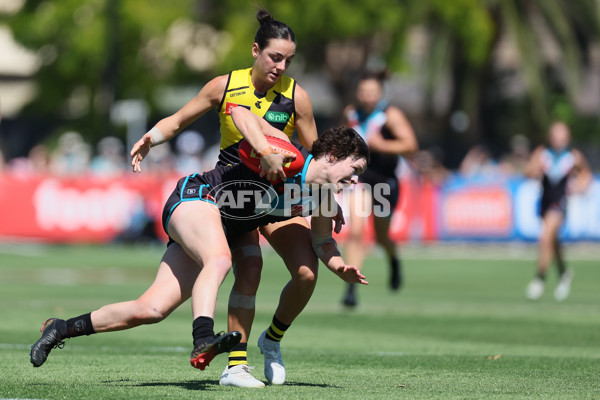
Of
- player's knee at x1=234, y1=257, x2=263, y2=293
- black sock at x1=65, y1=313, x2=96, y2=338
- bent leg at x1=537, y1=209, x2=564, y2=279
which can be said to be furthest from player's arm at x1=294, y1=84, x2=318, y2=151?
bent leg at x1=537, y1=209, x2=564, y2=279

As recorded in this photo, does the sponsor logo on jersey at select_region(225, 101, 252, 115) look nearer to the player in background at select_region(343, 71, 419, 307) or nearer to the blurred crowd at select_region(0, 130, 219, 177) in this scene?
the player in background at select_region(343, 71, 419, 307)

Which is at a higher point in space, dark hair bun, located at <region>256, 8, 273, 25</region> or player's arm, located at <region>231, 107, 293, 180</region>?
dark hair bun, located at <region>256, 8, 273, 25</region>

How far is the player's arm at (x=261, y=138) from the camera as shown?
650 centimetres

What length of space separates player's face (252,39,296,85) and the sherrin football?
442 millimetres

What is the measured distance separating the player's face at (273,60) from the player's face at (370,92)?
581cm

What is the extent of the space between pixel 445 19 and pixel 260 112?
1205 inches

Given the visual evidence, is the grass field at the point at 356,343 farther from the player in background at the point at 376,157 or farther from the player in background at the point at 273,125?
the player in background at the point at 376,157

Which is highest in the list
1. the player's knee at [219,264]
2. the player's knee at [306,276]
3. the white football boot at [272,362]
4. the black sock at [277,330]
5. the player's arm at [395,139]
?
the player's arm at [395,139]

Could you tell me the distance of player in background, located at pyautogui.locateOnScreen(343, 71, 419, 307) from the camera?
12.8m

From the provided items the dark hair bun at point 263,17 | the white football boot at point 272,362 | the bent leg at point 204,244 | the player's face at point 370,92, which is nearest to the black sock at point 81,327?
the bent leg at point 204,244

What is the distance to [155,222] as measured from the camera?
26.2 metres

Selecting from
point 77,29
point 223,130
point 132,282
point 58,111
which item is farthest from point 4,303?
point 58,111

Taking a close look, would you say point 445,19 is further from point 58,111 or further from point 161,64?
point 58,111

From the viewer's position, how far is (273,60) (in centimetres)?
699
